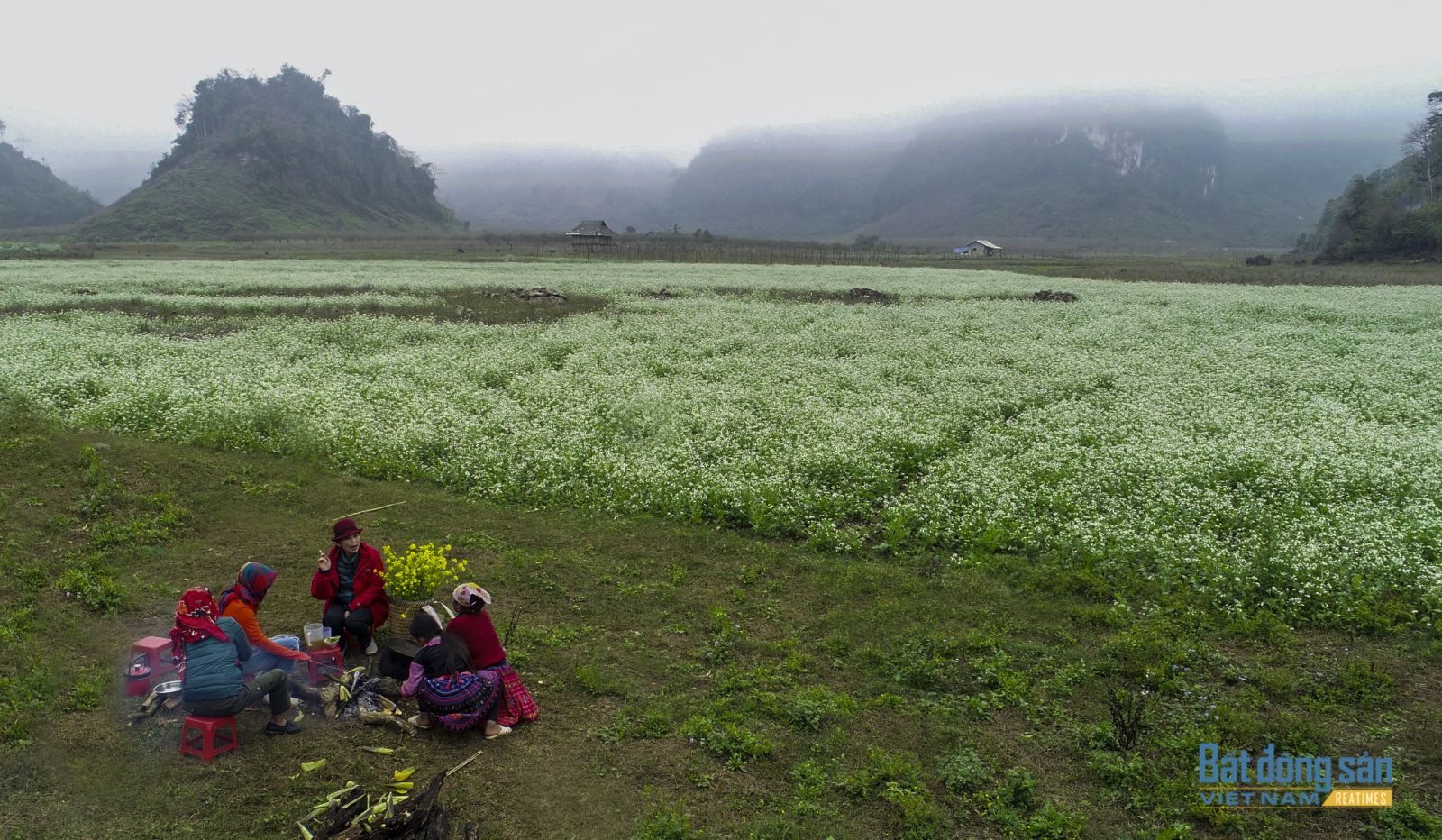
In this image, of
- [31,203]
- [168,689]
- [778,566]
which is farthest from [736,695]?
[31,203]

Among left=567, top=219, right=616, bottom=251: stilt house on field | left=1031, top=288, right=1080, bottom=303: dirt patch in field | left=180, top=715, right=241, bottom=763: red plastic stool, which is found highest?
left=567, top=219, right=616, bottom=251: stilt house on field

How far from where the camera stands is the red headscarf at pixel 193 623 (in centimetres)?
716

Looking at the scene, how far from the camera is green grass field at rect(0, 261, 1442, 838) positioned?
22.9 ft

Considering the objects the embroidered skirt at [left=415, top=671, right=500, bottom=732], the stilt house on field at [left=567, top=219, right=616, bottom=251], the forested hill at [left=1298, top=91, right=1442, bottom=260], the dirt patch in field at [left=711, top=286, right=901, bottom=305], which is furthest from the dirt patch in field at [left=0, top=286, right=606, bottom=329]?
the forested hill at [left=1298, top=91, right=1442, bottom=260]

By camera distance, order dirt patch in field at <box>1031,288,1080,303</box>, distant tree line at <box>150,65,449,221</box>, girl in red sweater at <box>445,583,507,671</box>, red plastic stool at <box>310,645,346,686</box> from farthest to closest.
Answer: distant tree line at <box>150,65,449,221</box> → dirt patch in field at <box>1031,288,1080,303</box> → red plastic stool at <box>310,645,346,686</box> → girl in red sweater at <box>445,583,507,671</box>

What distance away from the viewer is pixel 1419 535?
11773 millimetres

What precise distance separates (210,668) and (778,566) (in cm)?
752

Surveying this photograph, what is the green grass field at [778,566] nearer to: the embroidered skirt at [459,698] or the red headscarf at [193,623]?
the embroidered skirt at [459,698]

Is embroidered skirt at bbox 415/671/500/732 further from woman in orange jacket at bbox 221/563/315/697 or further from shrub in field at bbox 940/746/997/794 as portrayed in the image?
shrub in field at bbox 940/746/997/794

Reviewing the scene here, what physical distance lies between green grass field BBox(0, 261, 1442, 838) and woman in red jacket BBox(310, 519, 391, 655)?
137 centimetres

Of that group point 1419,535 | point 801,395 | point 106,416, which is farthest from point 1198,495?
point 106,416

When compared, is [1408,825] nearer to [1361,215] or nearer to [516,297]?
[516,297]

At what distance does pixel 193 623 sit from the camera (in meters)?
7.16

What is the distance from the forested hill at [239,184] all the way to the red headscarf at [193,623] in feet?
475
